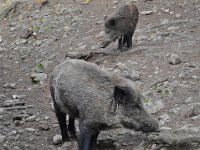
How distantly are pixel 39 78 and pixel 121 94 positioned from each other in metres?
4.45

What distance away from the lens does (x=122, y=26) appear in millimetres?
11266

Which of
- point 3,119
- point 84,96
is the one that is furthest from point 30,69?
point 84,96

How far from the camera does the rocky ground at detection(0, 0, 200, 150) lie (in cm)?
690

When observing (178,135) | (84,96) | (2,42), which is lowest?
Result: (2,42)

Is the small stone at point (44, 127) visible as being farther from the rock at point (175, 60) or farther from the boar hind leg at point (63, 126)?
the rock at point (175, 60)

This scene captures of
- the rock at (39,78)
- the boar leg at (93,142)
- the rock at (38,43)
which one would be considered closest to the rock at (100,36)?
the rock at (38,43)

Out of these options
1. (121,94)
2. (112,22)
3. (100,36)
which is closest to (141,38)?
(112,22)

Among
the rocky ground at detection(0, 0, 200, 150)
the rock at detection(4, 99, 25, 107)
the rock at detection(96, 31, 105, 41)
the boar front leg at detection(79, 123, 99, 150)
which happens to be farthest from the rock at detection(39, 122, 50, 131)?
the rock at detection(96, 31, 105, 41)

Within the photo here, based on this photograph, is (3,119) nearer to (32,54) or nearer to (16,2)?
(32,54)

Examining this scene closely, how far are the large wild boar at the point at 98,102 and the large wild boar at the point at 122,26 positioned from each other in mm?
4747

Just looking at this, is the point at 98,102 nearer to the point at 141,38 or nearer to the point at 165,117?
the point at 165,117

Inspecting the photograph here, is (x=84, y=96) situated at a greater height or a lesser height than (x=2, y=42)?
greater

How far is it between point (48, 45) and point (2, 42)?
1683mm

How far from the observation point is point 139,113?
6.13 meters
